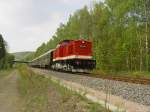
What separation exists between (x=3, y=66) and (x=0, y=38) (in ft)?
51.9

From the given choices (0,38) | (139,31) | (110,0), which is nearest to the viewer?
(139,31)

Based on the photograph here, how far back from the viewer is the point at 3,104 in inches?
791

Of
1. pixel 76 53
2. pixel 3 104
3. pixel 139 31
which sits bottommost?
pixel 3 104

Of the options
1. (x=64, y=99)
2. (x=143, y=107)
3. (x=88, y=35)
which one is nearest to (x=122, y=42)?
(x=88, y=35)

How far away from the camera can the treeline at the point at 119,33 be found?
140 feet

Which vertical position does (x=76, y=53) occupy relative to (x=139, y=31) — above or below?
below

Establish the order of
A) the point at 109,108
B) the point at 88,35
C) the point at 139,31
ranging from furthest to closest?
1. the point at 88,35
2. the point at 139,31
3. the point at 109,108

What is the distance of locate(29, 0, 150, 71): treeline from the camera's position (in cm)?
4259

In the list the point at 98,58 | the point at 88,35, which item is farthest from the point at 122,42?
the point at 88,35

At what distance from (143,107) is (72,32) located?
5634cm

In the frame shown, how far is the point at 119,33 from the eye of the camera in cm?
5094

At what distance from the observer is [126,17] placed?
150 feet

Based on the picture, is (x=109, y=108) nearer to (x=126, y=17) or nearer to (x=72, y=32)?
(x=126, y=17)

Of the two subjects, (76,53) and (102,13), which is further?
(102,13)
